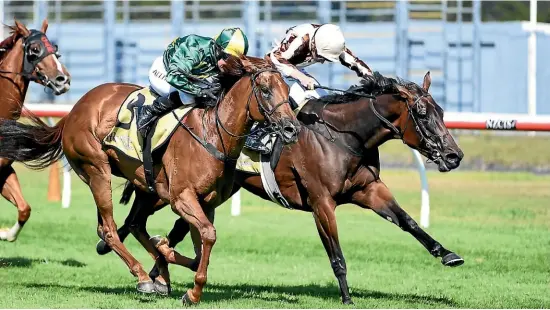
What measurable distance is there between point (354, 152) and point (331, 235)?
0.60 meters

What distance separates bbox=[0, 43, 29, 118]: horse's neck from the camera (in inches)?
342

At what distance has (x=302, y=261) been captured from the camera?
930 cm

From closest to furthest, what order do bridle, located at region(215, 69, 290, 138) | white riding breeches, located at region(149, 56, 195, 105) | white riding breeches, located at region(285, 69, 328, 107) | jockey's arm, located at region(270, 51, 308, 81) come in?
bridle, located at region(215, 69, 290, 138), white riding breeches, located at region(149, 56, 195, 105), jockey's arm, located at region(270, 51, 308, 81), white riding breeches, located at region(285, 69, 328, 107)

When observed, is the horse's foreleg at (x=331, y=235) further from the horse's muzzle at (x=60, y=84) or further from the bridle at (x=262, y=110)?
the horse's muzzle at (x=60, y=84)

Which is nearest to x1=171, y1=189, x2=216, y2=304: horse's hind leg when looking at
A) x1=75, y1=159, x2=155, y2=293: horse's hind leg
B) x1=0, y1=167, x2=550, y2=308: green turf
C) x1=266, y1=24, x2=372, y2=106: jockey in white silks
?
x1=0, y1=167, x2=550, y2=308: green turf

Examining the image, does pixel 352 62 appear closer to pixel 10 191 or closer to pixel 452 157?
pixel 452 157

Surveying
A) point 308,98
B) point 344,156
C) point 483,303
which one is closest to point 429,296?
A: point 483,303

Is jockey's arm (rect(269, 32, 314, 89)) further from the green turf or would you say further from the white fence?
the white fence

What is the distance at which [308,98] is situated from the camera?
7.85 meters

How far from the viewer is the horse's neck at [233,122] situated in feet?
21.8

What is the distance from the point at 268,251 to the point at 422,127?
3128 millimetres

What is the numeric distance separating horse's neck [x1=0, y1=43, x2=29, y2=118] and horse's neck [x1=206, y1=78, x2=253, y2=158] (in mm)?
2480

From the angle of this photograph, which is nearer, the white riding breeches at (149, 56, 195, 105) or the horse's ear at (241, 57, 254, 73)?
the horse's ear at (241, 57, 254, 73)

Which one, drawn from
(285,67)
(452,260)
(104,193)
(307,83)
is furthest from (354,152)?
(104,193)
